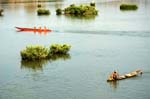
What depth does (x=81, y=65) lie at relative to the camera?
1694 inches

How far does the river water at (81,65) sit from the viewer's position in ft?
111

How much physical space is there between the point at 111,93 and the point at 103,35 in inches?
1214

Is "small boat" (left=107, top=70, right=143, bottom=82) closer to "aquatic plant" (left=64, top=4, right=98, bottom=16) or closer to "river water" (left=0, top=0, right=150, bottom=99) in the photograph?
"river water" (left=0, top=0, right=150, bottom=99)

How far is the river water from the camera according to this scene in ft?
111

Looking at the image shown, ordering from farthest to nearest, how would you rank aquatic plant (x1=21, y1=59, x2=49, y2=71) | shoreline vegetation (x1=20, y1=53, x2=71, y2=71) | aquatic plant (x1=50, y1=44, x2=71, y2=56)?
aquatic plant (x1=50, y1=44, x2=71, y2=56)
shoreline vegetation (x1=20, y1=53, x2=71, y2=71)
aquatic plant (x1=21, y1=59, x2=49, y2=71)

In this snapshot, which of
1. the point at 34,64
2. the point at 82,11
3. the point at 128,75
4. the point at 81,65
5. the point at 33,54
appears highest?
the point at 82,11

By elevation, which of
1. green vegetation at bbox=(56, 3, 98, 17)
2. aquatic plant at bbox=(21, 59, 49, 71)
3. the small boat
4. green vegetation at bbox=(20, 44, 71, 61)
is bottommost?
aquatic plant at bbox=(21, 59, 49, 71)

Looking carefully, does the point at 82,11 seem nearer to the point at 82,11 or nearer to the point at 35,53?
the point at 82,11

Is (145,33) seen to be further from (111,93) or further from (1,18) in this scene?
(1,18)

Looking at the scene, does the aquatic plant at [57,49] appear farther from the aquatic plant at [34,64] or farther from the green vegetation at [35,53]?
the aquatic plant at [34,64]

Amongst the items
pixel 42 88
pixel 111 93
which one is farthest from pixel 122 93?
pixel 42 88

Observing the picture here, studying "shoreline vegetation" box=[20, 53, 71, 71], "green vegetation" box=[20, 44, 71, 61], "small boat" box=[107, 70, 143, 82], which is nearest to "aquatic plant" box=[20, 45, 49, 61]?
"green vegetation" box=[20, 44, 71, 61]

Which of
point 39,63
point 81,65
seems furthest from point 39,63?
point 81,65

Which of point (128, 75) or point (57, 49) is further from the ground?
point (57, 49)
